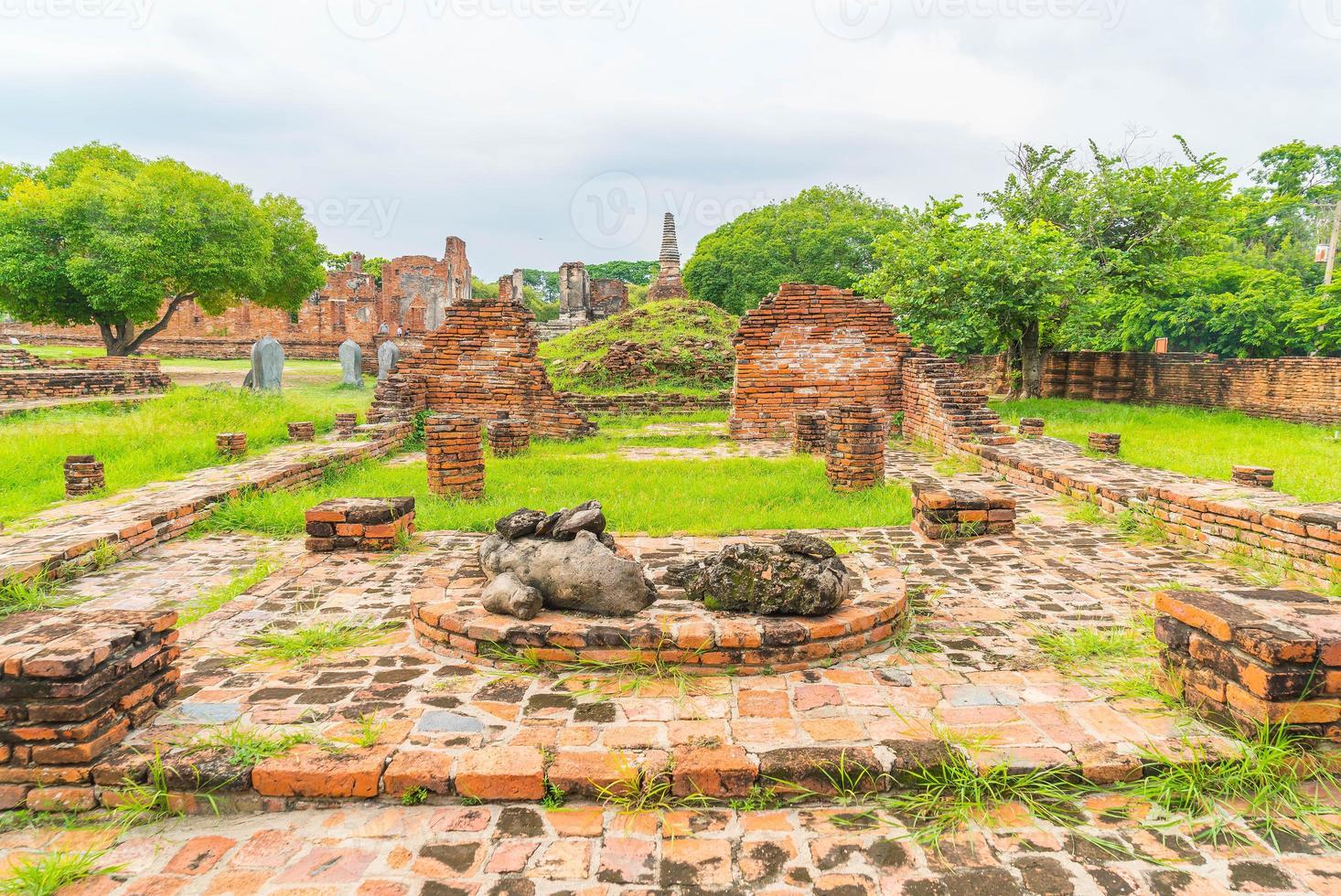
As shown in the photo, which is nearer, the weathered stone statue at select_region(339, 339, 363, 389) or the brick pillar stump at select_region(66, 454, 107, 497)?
the brick pillar stump at select_region(66, 454, 107, 497)

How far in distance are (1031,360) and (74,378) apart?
→ 68.9 ft

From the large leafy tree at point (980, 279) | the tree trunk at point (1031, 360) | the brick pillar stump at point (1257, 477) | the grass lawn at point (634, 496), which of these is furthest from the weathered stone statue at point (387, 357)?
the brick pillar stump at point (1257, 477)

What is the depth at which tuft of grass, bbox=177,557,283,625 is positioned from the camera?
4.14 metres

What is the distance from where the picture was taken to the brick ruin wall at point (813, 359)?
12719 mm

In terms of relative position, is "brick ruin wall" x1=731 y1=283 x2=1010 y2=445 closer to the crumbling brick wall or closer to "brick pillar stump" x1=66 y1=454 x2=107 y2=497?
the crumbling brick wall

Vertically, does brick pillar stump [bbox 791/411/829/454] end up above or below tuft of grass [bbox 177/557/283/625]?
above

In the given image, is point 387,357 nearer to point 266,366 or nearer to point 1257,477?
point 266,366

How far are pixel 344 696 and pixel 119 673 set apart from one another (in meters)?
0.81

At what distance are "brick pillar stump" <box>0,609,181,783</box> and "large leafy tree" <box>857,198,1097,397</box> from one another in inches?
560

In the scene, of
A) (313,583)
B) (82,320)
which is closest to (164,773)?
(313,583)

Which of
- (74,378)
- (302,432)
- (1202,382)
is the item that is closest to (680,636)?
(302,432)

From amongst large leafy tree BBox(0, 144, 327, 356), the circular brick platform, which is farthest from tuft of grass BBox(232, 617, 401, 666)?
large leafy tree BBox(0, 144, 327, 356)

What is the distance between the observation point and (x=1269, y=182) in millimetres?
33969

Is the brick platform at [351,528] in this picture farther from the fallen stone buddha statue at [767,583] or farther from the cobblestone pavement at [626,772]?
the fallen stone buddha statue at [767,583]
